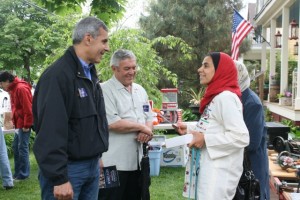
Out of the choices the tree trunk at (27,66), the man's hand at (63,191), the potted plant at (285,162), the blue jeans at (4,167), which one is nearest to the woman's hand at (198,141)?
the man's hand at (63,191)

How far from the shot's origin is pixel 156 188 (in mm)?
6336

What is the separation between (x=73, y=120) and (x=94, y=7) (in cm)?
231

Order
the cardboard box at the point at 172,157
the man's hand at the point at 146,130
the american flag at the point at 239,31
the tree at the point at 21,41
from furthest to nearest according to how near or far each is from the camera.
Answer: the tree at the point at 21,41
the american flag at the point at 239,31
the cardboard box at the point at 172,157
the man's hand at the point at 146,130

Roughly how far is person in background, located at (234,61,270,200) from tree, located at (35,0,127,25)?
170cm

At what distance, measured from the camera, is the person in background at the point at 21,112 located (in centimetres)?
660

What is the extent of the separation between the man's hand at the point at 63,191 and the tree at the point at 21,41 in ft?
63.2

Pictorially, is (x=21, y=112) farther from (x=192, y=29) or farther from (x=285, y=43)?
(x=192, y=29)

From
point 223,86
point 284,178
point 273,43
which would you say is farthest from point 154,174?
point 273,43

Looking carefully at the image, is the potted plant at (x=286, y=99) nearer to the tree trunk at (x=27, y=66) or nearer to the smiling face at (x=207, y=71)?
→ the smiling face at (x=207, y=71)

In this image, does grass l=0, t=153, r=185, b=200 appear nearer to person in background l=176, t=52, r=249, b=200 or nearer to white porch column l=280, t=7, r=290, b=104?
person in background l=176, t=52, r=249, b=200

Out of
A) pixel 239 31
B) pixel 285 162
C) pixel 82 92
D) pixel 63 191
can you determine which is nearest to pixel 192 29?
pixel 239 31

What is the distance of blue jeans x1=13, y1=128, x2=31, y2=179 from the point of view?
6.82 m

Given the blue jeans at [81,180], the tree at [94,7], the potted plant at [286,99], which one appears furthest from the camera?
the potted plant at [286,99]

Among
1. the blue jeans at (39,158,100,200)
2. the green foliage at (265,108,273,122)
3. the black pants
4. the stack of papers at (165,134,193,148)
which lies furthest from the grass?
the green foliage at (265,108,273,122)
